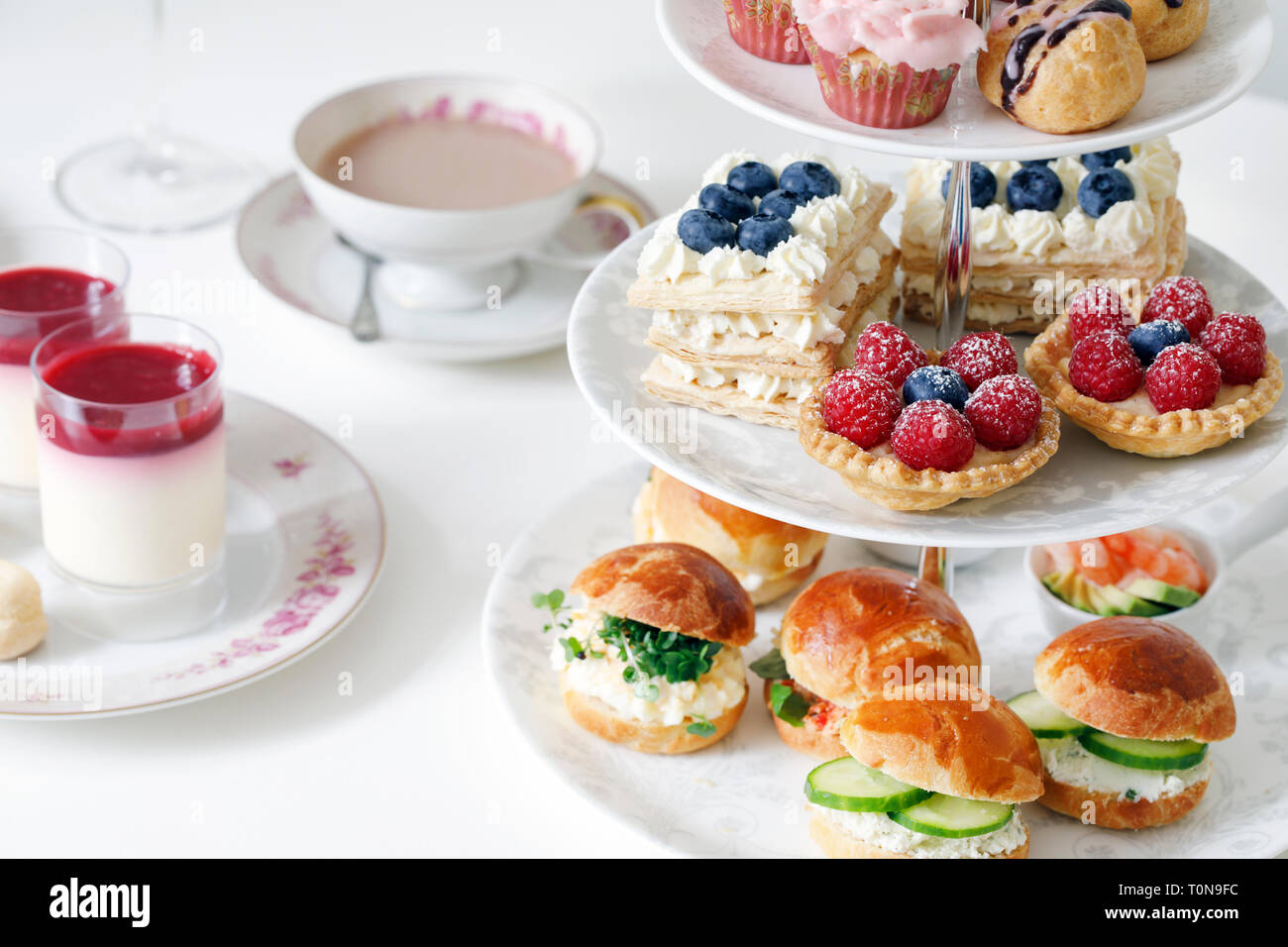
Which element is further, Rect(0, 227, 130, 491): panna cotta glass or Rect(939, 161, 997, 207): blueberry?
Rect(0, 227, 130, 491): panna cotta glass

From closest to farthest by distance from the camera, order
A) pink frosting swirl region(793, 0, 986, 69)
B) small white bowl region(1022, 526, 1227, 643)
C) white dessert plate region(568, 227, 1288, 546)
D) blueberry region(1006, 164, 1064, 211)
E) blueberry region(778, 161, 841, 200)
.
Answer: pink frosting swirl region(793, 0, 986, 69) → white dessert plate region(568, 227, 1288, 546) → blueberry region(778, 161, 841, 200) → blueberry region(1006, 164, 1064, 211) → small white bowl region(1022, 526, 1227, 643)

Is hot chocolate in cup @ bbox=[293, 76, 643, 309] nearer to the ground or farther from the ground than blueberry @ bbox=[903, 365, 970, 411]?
nearer to the ground

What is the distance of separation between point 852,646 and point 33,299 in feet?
4.69

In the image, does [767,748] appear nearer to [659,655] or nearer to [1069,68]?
[659,655]

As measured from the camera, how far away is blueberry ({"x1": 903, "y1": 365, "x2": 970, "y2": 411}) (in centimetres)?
164

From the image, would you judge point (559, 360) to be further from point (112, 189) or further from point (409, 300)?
point (112, 189)

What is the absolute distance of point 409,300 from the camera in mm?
2875

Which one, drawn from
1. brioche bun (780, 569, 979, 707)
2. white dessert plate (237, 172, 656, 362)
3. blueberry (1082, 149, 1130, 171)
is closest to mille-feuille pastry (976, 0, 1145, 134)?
blueberry (1082, 149, 1130, 171)

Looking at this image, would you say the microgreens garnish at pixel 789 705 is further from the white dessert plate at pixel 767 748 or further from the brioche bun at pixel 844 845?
the brioche bun at pixel 844 845

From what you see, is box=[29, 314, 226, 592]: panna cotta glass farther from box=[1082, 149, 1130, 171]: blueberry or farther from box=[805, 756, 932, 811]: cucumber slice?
box=[1082, 149, 1130, 171]: blueberry

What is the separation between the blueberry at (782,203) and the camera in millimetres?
1873

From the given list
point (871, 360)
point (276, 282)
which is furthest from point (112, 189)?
point (871, 360)

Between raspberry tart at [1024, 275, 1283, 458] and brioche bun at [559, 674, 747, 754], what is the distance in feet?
2.07

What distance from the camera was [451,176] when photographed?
9.55 feet
